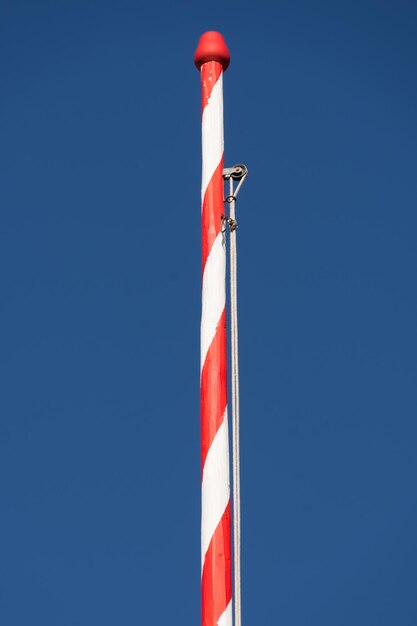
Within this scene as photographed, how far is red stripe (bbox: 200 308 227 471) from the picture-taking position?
12.2ft

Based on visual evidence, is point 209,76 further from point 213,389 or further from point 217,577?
point 217,577

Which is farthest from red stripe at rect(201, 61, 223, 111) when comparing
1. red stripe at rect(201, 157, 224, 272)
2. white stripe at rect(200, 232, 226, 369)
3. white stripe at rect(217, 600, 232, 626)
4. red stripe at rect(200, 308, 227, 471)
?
white stripe at rect(217, 600, 232, 626)

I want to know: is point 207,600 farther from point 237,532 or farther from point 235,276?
point 235,276

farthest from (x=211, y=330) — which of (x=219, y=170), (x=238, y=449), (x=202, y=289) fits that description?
(x=219, y=170)

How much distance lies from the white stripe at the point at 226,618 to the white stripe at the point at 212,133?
158 centimetres

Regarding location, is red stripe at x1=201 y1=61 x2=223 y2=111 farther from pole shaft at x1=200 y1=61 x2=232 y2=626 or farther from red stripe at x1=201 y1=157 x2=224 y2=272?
red stripe at x1=201 y1=157 x2=224 y2=272

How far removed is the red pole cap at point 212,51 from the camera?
14.2 ft

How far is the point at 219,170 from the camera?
4164mm

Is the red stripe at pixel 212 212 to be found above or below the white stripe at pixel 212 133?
below

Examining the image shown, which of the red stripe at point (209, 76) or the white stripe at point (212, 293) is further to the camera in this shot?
the red stripe at point (209, 76)

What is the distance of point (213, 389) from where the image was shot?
378 centimetres

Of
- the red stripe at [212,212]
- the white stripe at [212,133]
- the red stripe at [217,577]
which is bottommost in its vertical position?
the red stripe at [217,577]

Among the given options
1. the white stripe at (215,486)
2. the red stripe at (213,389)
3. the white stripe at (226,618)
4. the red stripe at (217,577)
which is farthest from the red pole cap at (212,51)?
the white stripe at (226,618)

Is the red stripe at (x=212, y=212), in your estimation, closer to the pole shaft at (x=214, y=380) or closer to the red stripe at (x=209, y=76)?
the pole shaft at (x=214, y=380)
